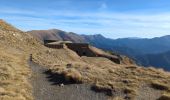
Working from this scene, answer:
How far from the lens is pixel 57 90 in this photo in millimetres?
27047

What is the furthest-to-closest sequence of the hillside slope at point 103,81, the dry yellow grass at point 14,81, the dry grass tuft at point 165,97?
1. the hillside slope at point 103,81
2. the dry grass tuft at point 165,97
3. the dry yellow grass at point 14,81

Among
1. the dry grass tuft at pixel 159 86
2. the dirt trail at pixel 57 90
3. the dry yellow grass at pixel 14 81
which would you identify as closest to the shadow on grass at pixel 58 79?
the dirt trail at pixel 57 90

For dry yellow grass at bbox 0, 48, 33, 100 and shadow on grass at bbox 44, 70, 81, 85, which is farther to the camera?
shadow on grass at bbox 44, 70, 81, 85

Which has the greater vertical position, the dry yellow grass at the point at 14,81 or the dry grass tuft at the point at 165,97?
the dry yellow grass at the point at 14,81

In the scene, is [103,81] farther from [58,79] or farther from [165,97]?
[165,97]

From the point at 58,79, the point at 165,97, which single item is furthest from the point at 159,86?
the point at 58,79

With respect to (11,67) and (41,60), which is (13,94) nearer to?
(11,67)

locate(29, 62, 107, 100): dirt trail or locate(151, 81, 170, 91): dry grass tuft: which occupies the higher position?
locate(151, 81, 170, 91): dry grass tuft

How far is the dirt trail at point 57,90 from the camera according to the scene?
25.2 m

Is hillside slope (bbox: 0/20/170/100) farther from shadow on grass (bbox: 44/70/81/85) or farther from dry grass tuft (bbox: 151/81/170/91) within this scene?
shadow on grass (bbox: 44/70/81/85)

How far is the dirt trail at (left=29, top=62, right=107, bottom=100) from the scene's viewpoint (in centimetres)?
2524

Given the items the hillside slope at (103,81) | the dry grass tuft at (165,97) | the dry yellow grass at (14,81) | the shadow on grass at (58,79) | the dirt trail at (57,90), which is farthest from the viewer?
the shadow on grass at (58,79)

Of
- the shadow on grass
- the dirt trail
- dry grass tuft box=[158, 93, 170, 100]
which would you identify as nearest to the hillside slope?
dry grass tuft box=[158, 93, 170, 100]

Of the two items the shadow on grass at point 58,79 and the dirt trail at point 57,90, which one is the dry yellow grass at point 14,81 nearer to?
the dirt trail at point 57,90
